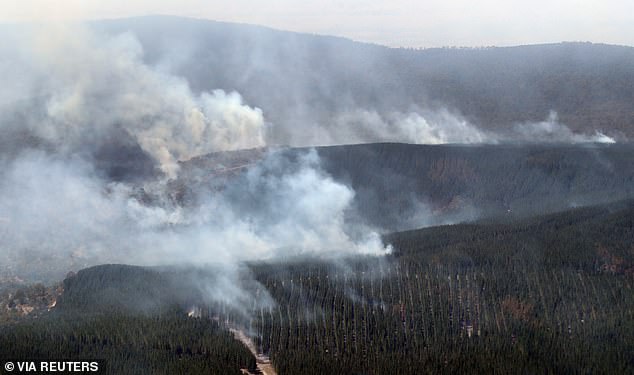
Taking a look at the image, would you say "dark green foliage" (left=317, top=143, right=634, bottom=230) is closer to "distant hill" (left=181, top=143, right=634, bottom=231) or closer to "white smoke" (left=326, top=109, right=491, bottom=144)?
"distant hill" (left=181, top=143, right=634, bottom=231)

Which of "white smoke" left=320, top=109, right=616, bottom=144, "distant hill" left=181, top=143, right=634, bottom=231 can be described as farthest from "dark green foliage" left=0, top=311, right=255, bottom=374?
"white smoke" left=320, top=109, right=616, bottom=144

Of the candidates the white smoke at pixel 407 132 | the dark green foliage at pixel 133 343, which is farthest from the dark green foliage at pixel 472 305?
the white smoke at pixel 407 132

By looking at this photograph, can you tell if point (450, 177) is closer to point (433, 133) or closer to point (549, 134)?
point (433, 133)

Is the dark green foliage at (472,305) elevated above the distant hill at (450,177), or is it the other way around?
the distant hill at (450,177)

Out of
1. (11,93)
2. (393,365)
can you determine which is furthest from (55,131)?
(393,365)

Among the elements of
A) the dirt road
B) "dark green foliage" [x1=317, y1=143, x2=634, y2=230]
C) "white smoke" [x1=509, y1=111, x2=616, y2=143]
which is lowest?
the dirt road

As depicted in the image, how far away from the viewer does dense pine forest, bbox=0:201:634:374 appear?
222 feet

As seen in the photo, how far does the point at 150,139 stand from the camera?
5527 inches

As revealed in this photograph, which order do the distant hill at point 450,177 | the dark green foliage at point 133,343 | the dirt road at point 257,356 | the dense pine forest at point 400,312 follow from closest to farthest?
the dark green foliage at point 133,343, the dense pine forest at point 400,312, the dirt road at point 257,356, the distant hill at point 450,177

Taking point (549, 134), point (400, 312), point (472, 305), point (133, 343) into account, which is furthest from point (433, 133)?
point (133, 343)

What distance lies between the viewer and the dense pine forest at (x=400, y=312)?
222 ft

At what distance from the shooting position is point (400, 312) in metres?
78.9

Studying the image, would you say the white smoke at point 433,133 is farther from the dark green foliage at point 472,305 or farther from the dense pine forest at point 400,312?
the dense pine forest at point 400,312

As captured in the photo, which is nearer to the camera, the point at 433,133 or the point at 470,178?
the point at 470,178
